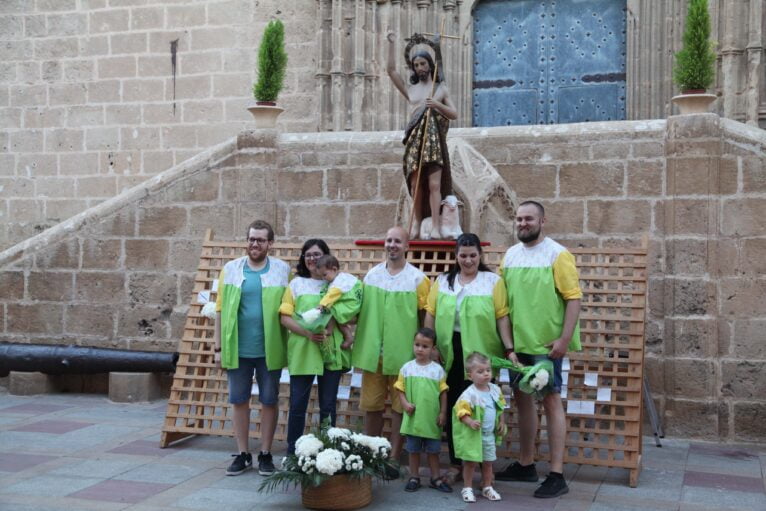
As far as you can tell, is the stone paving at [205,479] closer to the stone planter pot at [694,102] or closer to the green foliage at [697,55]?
the stone planter pot at [694,102]

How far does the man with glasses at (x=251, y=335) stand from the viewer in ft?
19.8

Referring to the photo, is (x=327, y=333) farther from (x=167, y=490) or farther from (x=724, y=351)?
(x=724, y=351)

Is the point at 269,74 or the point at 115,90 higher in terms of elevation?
the point at 115,90

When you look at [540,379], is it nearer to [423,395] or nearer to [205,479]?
[423,395]

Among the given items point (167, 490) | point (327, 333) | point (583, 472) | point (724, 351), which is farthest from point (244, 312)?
point (724, 351)

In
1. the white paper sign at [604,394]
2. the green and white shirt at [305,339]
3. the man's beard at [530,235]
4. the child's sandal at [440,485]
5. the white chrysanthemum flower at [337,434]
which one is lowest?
the child's sandal at [440,485]

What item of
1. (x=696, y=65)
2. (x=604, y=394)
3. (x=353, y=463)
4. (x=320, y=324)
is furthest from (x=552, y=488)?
(x=696, y=65)

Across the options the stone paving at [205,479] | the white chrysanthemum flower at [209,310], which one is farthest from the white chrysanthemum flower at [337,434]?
the white chrysanthemum flower at [209,310]

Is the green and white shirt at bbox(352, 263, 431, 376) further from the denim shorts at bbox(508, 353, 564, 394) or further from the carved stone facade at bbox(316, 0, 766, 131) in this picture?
the carved stone facade at bbox(316, 0, 766, 131)

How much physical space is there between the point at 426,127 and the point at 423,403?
2.35 m

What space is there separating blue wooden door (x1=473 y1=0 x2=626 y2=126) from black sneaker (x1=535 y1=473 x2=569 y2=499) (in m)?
7.53

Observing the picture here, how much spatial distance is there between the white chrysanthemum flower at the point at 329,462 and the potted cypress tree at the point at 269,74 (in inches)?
176

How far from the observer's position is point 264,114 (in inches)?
348

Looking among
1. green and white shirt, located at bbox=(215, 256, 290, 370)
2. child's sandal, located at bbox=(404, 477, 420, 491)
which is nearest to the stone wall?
green and white shirt, located at bbox=(215, 256, 290, 370)
